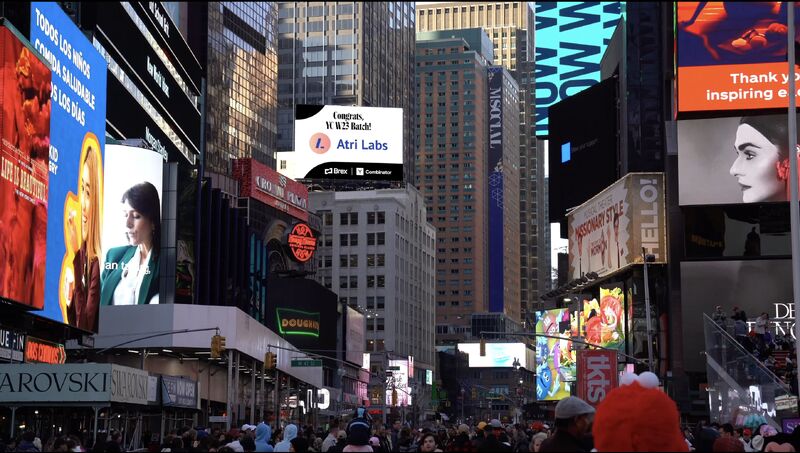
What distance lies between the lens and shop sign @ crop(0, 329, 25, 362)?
46.6 meters

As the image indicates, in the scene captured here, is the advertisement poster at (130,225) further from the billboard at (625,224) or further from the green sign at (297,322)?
the green sign at (297,322)

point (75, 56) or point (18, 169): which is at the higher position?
point (75, 56)

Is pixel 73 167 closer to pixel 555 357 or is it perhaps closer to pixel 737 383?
pixel 737 383

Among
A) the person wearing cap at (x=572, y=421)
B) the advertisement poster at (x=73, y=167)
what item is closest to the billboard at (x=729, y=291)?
the advertisement poster at (x=73, y=167)

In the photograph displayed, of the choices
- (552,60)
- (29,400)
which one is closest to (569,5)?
(552,60)

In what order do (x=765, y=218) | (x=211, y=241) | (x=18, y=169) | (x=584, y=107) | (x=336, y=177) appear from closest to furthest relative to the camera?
(x=18, y=169)
(x=765, y=218)
(x=584, y=107)
(x=211, y=241)
(x=336, y=177)

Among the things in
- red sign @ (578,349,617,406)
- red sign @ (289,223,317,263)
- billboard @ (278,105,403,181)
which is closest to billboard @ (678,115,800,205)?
red sign @ (578,349,617,406)

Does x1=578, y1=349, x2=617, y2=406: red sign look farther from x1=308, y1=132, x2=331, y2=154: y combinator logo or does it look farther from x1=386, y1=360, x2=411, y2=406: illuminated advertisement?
x1=386, y1=360, x2=411, y2=406: illuminated advertisement

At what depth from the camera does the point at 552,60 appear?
403 feet

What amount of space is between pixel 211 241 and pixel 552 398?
29.2m

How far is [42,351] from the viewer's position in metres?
52.2

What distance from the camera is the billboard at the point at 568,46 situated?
121 meters

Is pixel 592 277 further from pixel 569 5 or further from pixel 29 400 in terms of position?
pixel 569 5

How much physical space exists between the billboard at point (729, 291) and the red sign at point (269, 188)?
75255 millimetres
